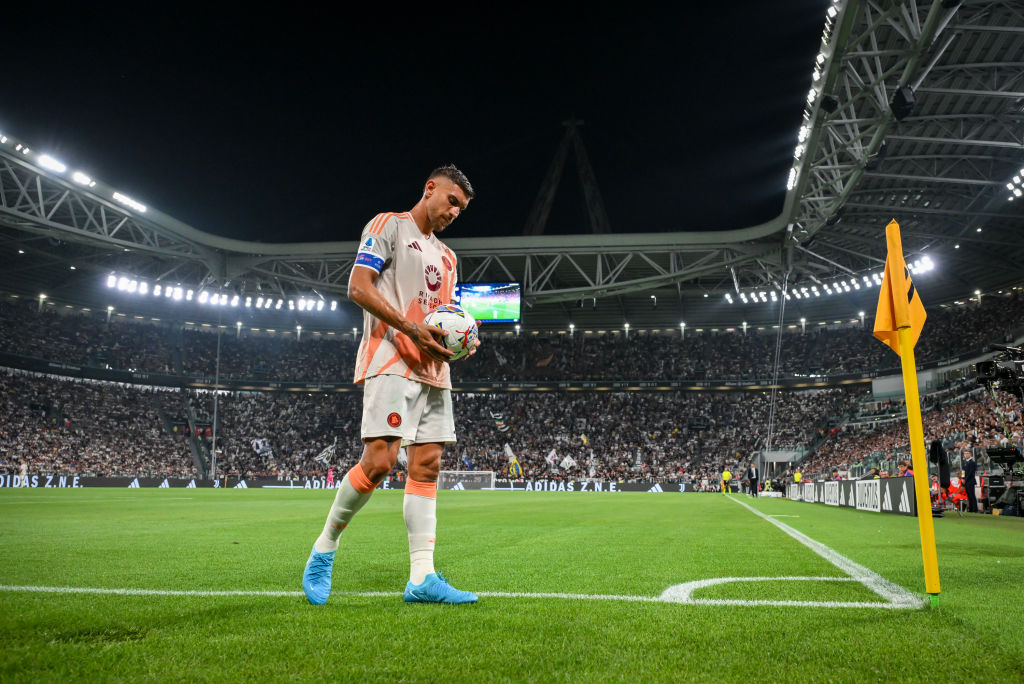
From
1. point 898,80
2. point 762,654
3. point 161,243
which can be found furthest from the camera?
point 161,243

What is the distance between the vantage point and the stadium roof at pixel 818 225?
63.4ft

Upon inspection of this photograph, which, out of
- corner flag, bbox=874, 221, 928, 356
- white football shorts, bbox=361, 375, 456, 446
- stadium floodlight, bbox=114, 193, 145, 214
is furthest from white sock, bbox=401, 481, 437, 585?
stadium floodlight, bbox=114, 193, 145, 214

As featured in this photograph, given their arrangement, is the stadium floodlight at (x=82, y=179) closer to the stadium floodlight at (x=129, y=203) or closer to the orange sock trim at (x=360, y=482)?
the stadium floodlight at (x=129, y=203)

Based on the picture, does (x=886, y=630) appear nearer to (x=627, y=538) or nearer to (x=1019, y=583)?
(x=1019, y=583)

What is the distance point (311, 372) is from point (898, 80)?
44520 mm

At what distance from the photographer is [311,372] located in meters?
53.1

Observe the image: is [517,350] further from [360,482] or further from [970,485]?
[360,482]

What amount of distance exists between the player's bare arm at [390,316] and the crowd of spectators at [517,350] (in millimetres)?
46224

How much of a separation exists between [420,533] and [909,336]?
291 centimetres

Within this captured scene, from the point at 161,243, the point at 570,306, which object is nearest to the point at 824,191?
the point at 570,306

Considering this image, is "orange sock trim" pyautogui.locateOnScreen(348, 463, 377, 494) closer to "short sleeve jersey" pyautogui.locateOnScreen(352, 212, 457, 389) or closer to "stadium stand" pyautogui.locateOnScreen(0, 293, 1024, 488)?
"short sleeve jersey" pyautogui.locateOnScreen(352, 212, 457, 389)

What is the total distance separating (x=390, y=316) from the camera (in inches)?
138

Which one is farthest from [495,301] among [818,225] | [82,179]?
[82,179]

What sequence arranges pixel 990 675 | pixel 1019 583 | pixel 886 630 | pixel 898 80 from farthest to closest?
pixel 898 80 → pixel 1019 583 → pixel 886 630 → pixel 990 675
